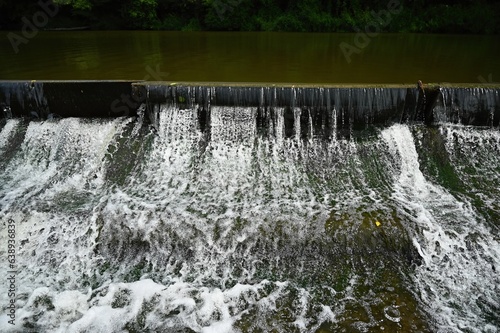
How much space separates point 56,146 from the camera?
542cm

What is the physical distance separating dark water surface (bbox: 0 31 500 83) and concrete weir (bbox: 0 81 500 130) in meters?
1.54

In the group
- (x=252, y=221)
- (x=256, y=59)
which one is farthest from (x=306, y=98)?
(x=256, y=59)

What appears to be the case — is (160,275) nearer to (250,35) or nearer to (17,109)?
(17,109)

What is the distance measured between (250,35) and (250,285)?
1254cm

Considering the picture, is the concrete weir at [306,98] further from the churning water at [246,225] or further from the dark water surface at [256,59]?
the dark water surface at [256,59]

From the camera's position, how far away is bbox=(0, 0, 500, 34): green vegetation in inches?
596

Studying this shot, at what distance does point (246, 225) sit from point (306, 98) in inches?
86.6

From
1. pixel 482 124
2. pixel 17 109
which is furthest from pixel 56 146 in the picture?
pixel 482 124

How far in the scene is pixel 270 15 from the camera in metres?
16.4

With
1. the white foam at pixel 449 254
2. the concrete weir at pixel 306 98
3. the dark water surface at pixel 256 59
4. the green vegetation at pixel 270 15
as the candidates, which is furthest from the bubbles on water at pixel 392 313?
the green vegetation at pixel 270 15

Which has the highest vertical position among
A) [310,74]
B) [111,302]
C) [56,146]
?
[310,74]

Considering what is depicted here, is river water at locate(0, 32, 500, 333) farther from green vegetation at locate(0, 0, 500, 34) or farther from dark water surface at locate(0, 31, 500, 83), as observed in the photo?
green vegetation at locate(0, 0, 500, 34)

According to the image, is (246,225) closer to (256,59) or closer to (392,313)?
(392,313)

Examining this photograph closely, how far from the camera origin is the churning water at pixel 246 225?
11.0ft
